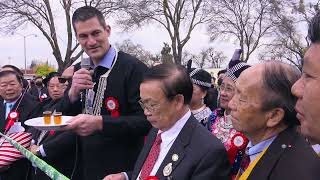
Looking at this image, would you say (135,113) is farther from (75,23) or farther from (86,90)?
(75,23)

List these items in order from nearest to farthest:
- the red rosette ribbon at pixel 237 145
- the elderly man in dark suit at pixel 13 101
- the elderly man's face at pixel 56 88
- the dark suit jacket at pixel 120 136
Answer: the red rosette ribbon at pixel 237 145
the dark suit jacket at pixel 120 136
the elderly man in dark suit at pixel 13 101
the elderly man's face at pixel 56 88

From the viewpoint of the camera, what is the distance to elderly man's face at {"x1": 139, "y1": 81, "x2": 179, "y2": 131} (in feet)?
7.83

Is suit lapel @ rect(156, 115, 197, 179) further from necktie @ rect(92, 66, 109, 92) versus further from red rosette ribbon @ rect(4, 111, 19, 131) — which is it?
red rosette ribbon @ rect(4, 111, 19, 131)

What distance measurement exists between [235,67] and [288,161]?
1373mm

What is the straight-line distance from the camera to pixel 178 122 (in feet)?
8.02

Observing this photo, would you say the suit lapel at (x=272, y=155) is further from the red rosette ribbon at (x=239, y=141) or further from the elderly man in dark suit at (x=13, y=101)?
the elderly man in dark suit at (x=13, y=101)

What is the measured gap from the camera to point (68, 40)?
18.0 meters

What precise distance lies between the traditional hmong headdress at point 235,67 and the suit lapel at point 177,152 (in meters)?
0.81

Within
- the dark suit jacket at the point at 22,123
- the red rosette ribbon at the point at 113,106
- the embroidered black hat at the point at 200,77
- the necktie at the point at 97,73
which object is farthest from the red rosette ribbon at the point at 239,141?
the dark suit jacket at the point at 22,123

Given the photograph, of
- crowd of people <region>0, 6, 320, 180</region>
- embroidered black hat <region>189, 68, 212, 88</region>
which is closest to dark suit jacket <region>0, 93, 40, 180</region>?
crowd of people <region>0, 6, 320, 180</region>

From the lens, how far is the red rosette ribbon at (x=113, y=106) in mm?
3146

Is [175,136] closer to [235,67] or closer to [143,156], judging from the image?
[143,156]

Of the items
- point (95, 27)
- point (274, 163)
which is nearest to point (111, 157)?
point (95, 27)

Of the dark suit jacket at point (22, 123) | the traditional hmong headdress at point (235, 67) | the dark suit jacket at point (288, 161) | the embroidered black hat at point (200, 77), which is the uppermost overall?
the traditional hmong headdress at point (235, 67)
